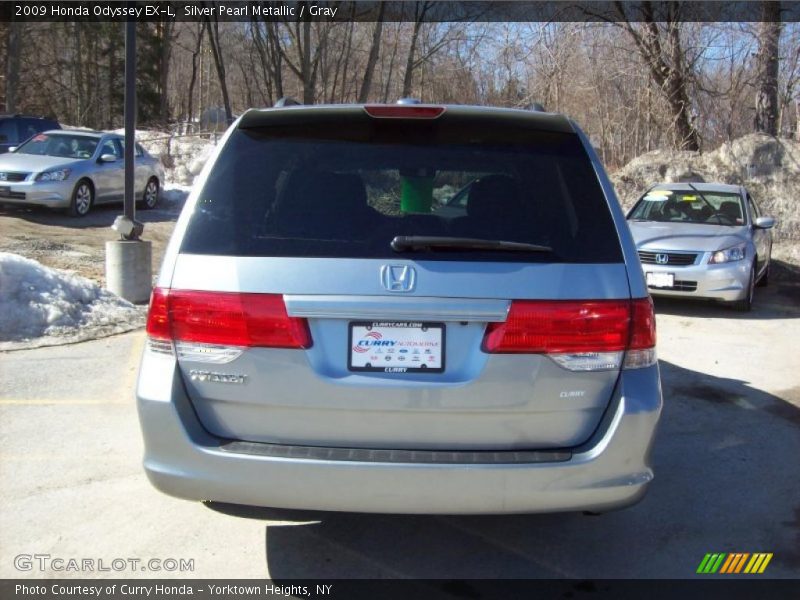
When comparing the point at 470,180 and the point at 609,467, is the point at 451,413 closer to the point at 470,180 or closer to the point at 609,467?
the point at 609,467

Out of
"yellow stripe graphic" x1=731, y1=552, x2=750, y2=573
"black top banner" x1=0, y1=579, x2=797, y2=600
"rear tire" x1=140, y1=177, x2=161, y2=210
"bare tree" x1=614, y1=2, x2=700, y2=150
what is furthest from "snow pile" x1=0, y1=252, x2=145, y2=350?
→ "bare tree" x1=614, y1=2, x2=700, y2=150

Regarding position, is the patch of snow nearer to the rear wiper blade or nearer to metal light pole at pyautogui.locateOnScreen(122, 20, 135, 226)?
metal light pole at pyautogui.locateOnScreen(122, 20, 135, 226)

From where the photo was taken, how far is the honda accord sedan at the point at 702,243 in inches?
388

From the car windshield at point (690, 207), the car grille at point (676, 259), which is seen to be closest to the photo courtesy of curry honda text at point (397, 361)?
the car grille at point (676, 259)

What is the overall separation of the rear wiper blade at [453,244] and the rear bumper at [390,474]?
0.63 m

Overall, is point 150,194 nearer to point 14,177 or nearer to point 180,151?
point 14,177

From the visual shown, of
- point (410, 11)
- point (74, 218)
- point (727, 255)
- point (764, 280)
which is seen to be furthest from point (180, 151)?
point (727, 255)

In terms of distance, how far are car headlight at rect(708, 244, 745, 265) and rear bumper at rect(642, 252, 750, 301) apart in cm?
6

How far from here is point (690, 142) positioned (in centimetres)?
1872

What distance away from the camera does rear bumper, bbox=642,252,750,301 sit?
9812 millimetres

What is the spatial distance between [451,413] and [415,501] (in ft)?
1.11

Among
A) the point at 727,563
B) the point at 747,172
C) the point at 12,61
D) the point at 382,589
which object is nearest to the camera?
the point at 382,589

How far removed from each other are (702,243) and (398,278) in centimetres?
810

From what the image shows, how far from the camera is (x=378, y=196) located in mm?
3502
